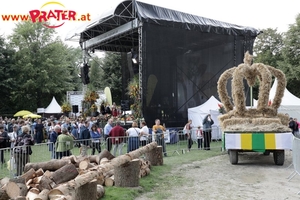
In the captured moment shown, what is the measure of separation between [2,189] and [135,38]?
19108 mm

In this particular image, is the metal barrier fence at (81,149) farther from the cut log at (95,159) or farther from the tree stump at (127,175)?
the tree stump at (127,175)

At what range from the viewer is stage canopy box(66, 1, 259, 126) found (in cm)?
1739

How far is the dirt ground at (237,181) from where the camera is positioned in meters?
6.88

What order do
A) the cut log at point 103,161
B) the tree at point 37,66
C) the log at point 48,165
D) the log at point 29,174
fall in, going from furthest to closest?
1. the tree at point 37,66
2. the cut log at point 103,161
3. the log at point 48,165
4. the log at point 29,174

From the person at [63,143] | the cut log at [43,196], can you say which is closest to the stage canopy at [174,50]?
the person at [63,143]

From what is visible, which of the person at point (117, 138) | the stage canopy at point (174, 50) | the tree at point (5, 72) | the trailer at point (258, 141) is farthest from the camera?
the tree at point (5, 72)

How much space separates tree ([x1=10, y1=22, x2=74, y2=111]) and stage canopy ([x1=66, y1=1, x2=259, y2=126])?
1782cm

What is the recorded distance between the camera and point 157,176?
8.75m

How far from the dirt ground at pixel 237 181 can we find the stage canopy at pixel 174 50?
7.02 meters

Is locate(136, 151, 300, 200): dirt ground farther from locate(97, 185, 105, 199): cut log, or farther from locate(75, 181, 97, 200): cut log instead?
locate(75, 181, 97, 200): cut log

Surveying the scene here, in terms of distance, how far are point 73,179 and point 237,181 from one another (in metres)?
4.01

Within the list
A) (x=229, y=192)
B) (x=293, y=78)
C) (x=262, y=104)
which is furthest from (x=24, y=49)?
(x=229, y=192)

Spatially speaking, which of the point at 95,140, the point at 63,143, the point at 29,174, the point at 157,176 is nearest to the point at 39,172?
the point at 29,174

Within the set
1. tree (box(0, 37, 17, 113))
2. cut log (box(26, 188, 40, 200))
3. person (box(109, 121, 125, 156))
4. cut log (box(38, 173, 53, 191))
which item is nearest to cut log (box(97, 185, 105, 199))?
cut log (box(38, 173, 53, 191))
